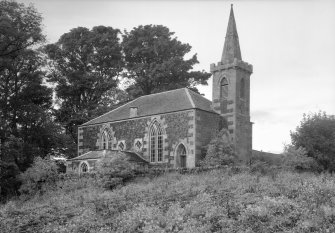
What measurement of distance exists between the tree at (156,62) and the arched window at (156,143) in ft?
43.9

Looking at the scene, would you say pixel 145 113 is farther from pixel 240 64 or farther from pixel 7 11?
pixel 7 11

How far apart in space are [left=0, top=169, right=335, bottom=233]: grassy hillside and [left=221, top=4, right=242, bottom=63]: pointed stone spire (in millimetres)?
22321

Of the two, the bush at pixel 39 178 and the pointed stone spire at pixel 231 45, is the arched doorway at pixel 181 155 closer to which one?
the pointed stone spire at pixel 231 45

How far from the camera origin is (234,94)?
41.5 m

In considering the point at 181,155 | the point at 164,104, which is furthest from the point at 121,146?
the point at 181,155

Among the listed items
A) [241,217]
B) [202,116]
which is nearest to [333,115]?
[202,116]

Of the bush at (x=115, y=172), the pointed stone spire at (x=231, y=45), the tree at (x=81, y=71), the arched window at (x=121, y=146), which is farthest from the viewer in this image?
the tree at (x=81, y=71)

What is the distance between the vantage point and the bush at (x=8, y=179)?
36.9m

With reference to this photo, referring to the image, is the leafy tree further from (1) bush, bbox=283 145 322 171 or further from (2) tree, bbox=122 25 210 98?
(1) bush, bbox=283 145 322 171

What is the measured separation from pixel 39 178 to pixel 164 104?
13334mm

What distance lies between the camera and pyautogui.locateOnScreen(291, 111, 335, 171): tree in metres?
42.9

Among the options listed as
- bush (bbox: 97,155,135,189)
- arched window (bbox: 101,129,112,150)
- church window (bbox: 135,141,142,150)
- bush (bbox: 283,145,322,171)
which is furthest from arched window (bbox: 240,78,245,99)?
bush (bbox: 97,155,135,189)

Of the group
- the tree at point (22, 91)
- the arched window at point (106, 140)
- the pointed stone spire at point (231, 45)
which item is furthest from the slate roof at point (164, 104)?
the tree at point (22, 91)

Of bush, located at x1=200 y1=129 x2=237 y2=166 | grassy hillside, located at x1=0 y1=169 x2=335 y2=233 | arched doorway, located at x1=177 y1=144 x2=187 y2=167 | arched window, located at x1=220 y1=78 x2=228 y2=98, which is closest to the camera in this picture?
grassy hillside, located at x1=0 y1=169 x2=335 y2=233
